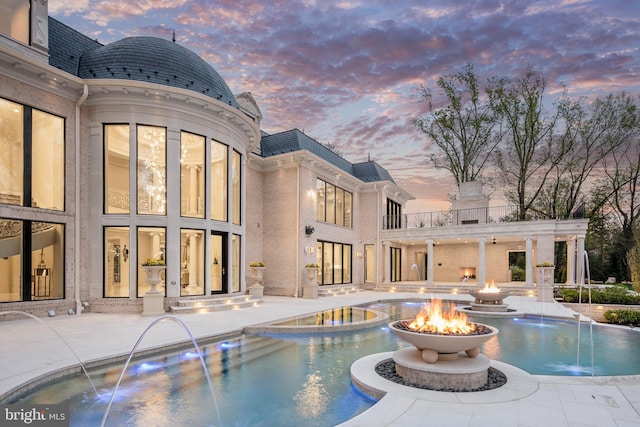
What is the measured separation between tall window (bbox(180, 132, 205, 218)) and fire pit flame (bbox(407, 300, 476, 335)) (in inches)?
379

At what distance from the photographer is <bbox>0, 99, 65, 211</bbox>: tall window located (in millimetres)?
10133

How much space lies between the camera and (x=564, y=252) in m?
29.9

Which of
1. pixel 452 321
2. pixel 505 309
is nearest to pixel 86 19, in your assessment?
pixel 452 321

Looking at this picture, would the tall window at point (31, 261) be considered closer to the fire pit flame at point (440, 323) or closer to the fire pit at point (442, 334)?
the fire pit at point (442, 334)

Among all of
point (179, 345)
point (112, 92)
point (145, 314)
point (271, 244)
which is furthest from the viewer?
point (271, 244)

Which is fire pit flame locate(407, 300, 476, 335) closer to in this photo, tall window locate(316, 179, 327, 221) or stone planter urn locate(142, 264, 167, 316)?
stone planter urn locate(142, 264, 167, 316)

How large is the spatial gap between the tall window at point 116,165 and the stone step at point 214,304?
3573mm

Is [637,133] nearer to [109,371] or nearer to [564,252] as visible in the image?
[564,252]

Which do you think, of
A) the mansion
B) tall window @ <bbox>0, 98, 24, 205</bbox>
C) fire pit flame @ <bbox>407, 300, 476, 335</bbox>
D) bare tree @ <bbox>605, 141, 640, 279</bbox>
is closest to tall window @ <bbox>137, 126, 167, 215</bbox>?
the mansion

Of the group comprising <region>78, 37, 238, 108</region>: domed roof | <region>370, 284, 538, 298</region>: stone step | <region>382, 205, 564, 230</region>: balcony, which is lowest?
<region>370, 284, 538, 298</region>: stone step

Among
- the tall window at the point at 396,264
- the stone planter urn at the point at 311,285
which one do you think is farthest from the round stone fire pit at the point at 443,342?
the tall window at the point at 396,264

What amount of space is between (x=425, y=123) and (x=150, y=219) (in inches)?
894

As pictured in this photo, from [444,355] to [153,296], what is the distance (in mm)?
8751

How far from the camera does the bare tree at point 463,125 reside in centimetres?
2711
